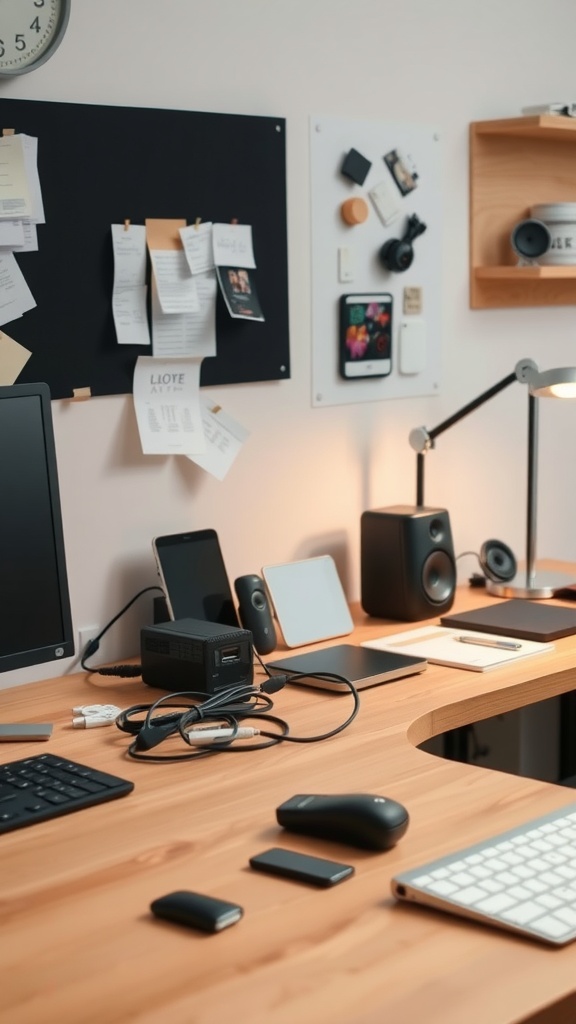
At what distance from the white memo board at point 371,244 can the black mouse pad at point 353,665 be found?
0.56 m

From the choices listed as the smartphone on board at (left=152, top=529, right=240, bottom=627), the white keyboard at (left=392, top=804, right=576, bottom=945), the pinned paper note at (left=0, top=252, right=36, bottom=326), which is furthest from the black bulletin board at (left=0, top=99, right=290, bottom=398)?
the white keyboard at (left=392, top=804, right=576, bottom=945)

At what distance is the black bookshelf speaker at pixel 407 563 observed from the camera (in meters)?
2.34

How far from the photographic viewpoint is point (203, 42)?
214 cm

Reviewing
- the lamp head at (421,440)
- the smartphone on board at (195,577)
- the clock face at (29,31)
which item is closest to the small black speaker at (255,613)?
the smartphone on board at (195,577)

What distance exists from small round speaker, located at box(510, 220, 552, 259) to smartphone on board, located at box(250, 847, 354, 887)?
167cm

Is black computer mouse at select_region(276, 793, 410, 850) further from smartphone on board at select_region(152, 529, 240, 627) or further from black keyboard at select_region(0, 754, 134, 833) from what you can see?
smartphone on board at select_region(152, 529, 240, 627)

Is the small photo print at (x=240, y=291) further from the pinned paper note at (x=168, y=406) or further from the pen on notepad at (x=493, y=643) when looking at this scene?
the pen on notepad at (x=493, y=643)

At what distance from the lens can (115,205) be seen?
2.04 m

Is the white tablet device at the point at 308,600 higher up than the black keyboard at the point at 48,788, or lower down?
higher up

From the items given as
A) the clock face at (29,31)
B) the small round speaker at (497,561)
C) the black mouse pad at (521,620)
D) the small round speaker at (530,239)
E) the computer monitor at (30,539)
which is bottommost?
the black mouse pad at (521,620)

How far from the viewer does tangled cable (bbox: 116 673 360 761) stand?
164 cm

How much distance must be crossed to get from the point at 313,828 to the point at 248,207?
4.09 feet

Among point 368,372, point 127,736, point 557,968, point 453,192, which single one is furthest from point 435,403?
point 557,968

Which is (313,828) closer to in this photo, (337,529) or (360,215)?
(337,529)
